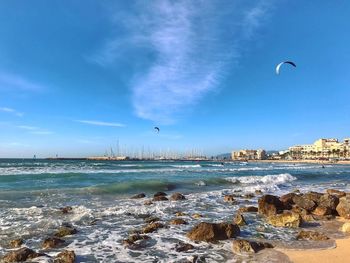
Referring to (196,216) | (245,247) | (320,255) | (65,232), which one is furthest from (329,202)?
(65,232)

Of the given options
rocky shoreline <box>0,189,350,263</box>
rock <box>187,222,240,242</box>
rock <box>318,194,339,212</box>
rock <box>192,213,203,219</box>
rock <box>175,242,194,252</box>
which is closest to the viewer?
rocky shoreline <box>0,189,350,263</box>

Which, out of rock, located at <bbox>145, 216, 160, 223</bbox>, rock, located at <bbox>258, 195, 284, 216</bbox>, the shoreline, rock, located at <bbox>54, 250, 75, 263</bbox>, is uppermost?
rock, located at <bbox>258, 195, 284, 216</bbox>

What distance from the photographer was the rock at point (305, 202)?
13.1 m

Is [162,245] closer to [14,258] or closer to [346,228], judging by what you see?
[14,258]

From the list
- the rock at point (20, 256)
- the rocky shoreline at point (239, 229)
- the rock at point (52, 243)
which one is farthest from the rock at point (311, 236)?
the rock at point (20, 256)

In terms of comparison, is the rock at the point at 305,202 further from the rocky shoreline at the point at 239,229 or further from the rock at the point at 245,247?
the rock at the point at 245,247

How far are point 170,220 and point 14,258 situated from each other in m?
Answer: 5.33

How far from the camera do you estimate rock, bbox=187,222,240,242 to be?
337 inches

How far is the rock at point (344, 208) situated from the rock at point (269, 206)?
78.8 inches

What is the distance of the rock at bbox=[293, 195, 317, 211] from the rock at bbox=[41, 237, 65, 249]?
29.4 ft

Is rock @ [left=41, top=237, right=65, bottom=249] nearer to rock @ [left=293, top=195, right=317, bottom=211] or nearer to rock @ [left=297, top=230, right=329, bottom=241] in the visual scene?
rock @ [left=297, top=230, right=329, bottom=241]

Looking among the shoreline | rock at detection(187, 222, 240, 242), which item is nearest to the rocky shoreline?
rock at detection(187, 222, 240, 242)

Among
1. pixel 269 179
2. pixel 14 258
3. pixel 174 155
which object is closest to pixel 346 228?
pixel 14 258

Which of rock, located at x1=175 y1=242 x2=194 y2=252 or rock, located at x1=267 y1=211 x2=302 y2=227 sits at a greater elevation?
rock, located at x1=267 y1=211 x2=302 y2=227
